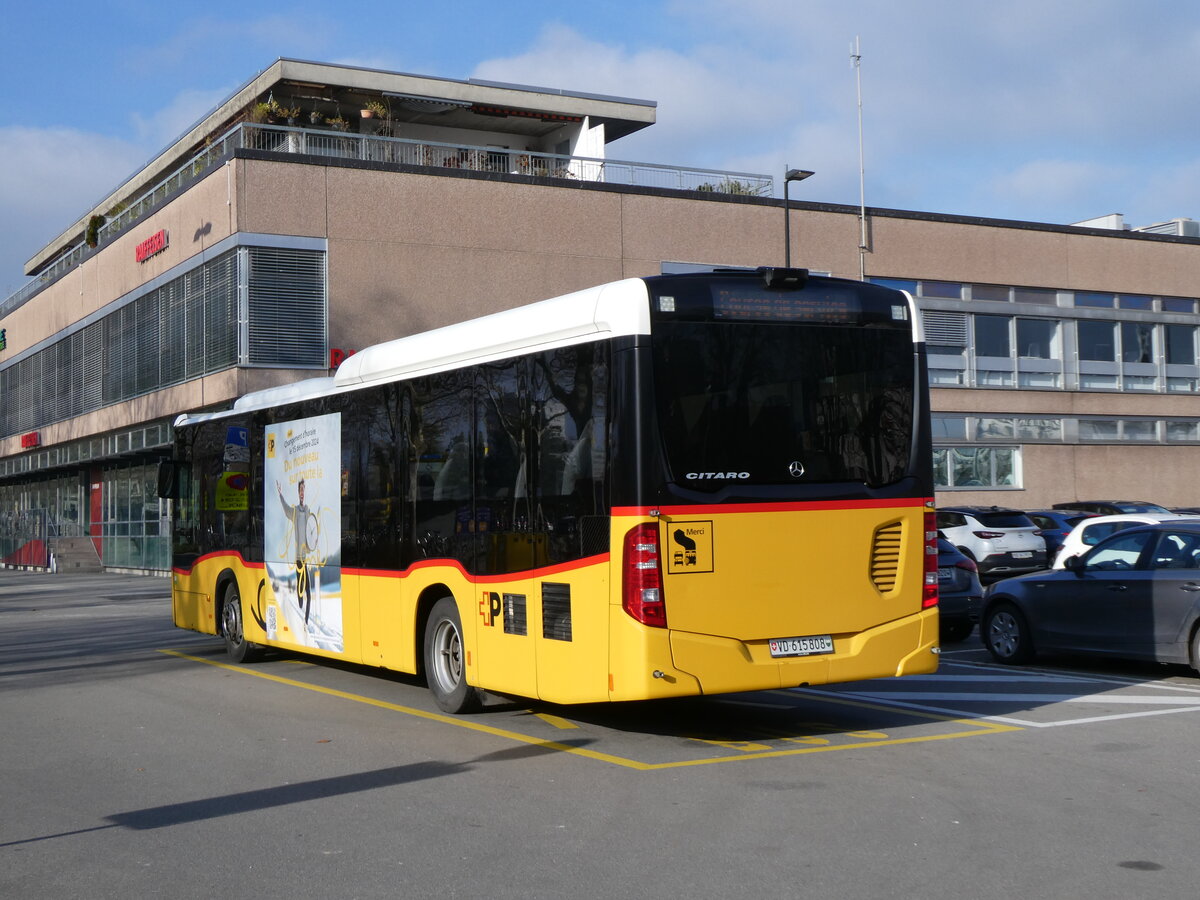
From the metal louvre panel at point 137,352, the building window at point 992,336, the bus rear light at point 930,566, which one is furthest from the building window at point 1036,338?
the bus rear light at point 930,566

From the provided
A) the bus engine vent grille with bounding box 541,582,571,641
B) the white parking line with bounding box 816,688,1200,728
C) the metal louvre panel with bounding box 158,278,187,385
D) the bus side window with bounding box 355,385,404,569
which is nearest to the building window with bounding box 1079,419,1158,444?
the metal louvre panel with bounding box 158,278,187,385

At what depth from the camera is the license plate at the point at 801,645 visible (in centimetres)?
928

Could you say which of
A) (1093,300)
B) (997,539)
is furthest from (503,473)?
(1093,300)

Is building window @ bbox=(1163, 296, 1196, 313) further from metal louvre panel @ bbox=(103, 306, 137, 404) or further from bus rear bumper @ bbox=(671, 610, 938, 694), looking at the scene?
bus rear bumper @ bbox=(671, 610, 938, 694)

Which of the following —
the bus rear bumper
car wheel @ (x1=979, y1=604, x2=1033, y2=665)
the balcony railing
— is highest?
the balcony railing

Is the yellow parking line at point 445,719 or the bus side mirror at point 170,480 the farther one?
the bus side mirror at point 170,480

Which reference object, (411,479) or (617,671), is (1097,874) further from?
(411,479)

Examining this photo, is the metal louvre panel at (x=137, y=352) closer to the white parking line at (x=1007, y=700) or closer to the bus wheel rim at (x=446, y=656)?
the bus wheel rim at (x=446, y=656)

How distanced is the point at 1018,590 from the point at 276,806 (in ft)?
29.9

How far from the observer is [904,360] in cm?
996

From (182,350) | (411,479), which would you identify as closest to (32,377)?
(182,350)

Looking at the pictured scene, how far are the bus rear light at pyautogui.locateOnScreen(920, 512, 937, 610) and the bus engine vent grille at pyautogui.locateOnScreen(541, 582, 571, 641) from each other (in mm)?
2620

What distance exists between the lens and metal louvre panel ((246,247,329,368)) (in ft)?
106

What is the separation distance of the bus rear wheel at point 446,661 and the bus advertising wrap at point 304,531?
200 cm
